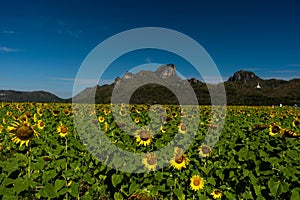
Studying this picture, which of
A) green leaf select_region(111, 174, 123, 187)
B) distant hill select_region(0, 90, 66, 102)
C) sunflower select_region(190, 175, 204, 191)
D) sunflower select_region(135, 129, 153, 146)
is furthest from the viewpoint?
distant hill select_region(0, 90, 66, 102)

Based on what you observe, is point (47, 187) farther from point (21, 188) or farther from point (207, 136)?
point (207, 136)

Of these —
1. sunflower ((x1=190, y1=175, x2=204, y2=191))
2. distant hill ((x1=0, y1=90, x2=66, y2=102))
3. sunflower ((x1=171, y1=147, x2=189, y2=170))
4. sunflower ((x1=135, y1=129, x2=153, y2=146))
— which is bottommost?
sunflower ((x1=190, y1=175, x2=204, y2=191))

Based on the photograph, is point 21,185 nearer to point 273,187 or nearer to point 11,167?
point 11,167

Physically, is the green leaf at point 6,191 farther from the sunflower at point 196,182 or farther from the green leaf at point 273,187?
the sunflower at point 196,182

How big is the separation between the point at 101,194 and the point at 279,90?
67.8 metres

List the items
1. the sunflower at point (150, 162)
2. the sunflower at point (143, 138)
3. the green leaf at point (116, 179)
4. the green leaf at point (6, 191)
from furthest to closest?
the sunflower at point (143, 138) < the sunflower at point (150, 162) < the green leaf at point (116, 179) < the green leaf at point (6, 191)

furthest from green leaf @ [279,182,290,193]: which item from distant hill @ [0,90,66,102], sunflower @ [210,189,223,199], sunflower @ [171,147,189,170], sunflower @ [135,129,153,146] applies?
distant hill @ [0,90,66,102]

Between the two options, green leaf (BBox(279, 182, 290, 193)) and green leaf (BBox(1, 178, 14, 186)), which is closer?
green leaf (BBox(1, 178, 14, 186))

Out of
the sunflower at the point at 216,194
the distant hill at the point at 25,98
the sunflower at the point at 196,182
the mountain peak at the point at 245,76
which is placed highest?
the mountain peak at the point at 245,76

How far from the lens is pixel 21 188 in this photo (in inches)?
103

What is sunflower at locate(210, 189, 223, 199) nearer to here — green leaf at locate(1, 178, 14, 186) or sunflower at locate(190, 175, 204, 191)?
sunflower at locate(190, 175, 204, 191)

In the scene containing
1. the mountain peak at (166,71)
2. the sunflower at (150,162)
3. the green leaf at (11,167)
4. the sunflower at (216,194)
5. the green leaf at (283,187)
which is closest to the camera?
the green leaf at (11,167)

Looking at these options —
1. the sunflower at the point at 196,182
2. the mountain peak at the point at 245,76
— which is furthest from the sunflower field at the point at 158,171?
the mountain peak at the point at 245,76

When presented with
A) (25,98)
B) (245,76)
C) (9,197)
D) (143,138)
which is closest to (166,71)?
(25,98)
